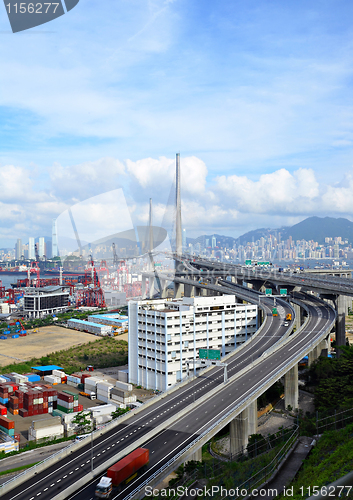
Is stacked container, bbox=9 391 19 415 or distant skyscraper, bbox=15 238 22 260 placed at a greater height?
distant skyscraper, bbox=15 238 22 260

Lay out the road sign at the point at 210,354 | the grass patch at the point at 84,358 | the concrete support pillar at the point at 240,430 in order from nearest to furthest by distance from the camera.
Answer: the concrete support pillar at the point at 240,430, the road sign at the point at 210,354, the grass patch at the point at 84,358

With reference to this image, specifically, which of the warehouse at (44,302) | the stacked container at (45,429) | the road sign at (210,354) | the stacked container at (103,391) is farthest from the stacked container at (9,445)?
the warehouse at (44,302)

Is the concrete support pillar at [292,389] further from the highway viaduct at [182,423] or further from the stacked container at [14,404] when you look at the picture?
the stacked container at [14,404]

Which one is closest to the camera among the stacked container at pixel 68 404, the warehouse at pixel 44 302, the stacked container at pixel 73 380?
the stacked container at pixel 68 404

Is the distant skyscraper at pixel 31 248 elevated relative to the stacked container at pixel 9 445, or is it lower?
elevated

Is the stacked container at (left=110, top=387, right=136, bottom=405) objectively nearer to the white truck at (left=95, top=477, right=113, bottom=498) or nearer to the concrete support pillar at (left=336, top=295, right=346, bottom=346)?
the white truck at (left=95, top=477, right=113, bottom=498)

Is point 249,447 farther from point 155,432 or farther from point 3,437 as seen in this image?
point 3,437

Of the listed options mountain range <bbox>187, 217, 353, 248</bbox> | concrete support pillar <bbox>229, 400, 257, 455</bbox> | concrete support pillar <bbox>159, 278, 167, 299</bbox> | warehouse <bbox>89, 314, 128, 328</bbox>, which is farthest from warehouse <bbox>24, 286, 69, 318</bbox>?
mountain range <bbox>187, 217, 353, 248</bbox>

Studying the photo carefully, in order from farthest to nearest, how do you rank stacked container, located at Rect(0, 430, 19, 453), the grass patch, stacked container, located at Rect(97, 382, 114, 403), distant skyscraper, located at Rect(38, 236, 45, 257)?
1. distant skyscraper, located at Rect(38, 236, 45, 257)
2. the grass patch
3. stacked container, located at Rect(97, 382, 114, 403)
4. stacked container, located at Rect(0, 430, 19, 453)

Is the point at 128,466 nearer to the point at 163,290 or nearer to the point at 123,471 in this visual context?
the point at 123,471
